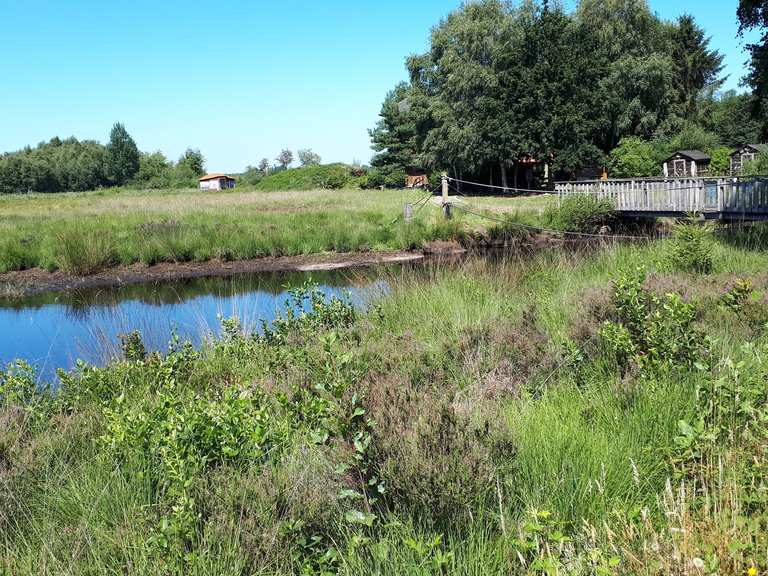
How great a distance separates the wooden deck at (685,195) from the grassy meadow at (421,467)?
29.7 ft

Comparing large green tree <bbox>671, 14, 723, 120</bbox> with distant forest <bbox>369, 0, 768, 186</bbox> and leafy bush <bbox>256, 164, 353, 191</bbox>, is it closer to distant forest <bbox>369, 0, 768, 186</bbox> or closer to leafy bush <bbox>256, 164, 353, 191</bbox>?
distant forest <bbox>369, 0, 768, 186</bbox>

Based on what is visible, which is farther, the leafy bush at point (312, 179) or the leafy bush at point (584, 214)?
the leafy bush at point (312, 179)

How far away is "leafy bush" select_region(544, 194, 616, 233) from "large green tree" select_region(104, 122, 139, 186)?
280 ft

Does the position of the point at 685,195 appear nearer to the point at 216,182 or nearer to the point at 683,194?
the point at 683,194

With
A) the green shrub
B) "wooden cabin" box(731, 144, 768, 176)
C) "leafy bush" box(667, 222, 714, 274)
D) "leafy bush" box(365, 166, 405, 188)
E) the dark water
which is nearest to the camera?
the dark water

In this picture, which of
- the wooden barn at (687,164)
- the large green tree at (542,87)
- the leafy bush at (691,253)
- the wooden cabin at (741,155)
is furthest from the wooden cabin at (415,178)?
the leafy bush at (691,253)

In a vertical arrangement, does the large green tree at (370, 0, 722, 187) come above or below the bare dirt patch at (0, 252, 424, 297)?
above

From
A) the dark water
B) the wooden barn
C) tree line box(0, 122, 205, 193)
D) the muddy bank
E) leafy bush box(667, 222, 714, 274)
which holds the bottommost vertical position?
the dark water

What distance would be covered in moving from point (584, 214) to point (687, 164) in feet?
67.3

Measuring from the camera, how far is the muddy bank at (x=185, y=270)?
49.1 feet

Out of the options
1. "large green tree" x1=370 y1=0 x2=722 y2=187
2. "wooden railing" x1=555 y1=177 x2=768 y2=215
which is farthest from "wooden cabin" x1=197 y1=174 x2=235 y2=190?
"wooden railing" x1=555 y1=177 x2=768 y2=215

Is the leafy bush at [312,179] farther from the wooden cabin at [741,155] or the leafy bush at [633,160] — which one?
the wooden cabin at [741,155]

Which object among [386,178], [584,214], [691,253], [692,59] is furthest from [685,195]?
[692,59]

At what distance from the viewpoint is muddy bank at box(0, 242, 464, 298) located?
1497 centimetres
